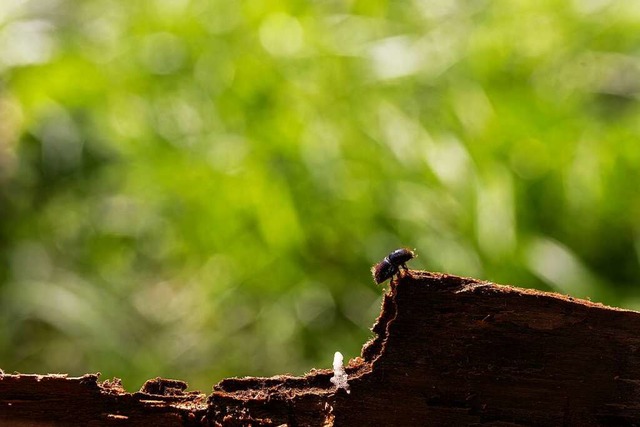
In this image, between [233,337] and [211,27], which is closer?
[233,337]

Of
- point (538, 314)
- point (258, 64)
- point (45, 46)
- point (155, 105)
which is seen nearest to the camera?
point (538, 314)

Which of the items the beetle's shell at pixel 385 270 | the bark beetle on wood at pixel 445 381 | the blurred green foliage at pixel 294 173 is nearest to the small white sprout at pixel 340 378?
the bark beetle on wood at pixel 445 381

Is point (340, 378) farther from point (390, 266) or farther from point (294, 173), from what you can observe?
point (294, 173)

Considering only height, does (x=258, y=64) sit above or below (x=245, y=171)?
above

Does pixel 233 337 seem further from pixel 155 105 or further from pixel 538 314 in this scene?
pixel 538 314

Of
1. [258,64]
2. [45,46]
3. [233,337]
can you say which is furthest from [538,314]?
[45,46]

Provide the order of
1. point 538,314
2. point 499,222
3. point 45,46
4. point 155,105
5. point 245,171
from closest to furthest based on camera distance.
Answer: point 538,314, point 499,222, point 245,171, point 155,105, point 45,46

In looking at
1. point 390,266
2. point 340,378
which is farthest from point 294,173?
point 340,378

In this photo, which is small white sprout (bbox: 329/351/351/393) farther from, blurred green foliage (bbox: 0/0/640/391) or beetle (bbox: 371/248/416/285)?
blurred green foliage (bbox: 0/0/640/391)
